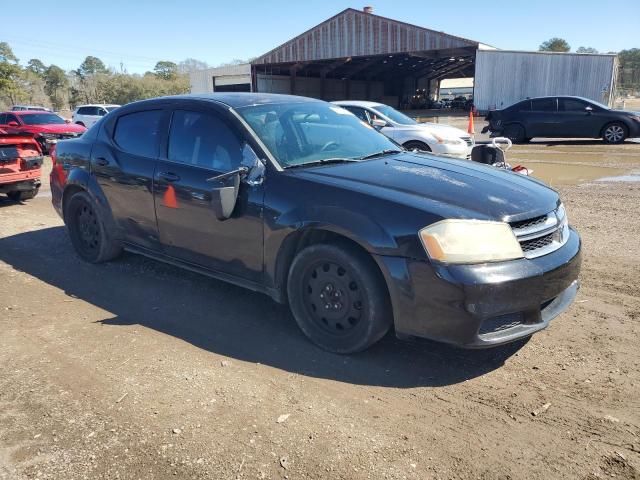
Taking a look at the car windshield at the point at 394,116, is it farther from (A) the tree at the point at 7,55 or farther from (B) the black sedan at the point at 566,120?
(A) the tree at the point at 7,55

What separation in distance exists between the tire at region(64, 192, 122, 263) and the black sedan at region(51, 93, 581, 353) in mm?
229

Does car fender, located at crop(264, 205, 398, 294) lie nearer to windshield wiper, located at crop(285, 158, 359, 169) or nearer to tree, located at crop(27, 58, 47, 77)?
windshield wiper, located at crop(285, 158, 359, 169)

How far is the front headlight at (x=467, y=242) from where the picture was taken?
293 centimetres

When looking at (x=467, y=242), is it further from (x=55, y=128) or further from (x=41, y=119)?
(x=41, y=119)

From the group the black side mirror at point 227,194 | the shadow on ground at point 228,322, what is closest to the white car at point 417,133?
the shadow on ground at point 228,322

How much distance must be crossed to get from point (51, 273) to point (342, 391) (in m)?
3.67

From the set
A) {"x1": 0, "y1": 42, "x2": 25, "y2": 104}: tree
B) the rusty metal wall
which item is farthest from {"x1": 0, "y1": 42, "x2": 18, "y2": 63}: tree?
the rusty metal wall

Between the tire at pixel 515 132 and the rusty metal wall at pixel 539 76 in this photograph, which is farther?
the rusty metal wall at pixel 539 76

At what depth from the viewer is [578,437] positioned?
8.64 ft

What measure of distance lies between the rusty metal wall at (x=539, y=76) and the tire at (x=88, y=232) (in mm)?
30102

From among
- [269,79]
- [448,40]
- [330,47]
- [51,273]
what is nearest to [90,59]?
[269,79]

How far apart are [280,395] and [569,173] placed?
32.4 feet

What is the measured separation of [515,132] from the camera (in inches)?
689

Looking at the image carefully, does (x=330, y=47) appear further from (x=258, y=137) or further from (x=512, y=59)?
(x=258, y=137)
